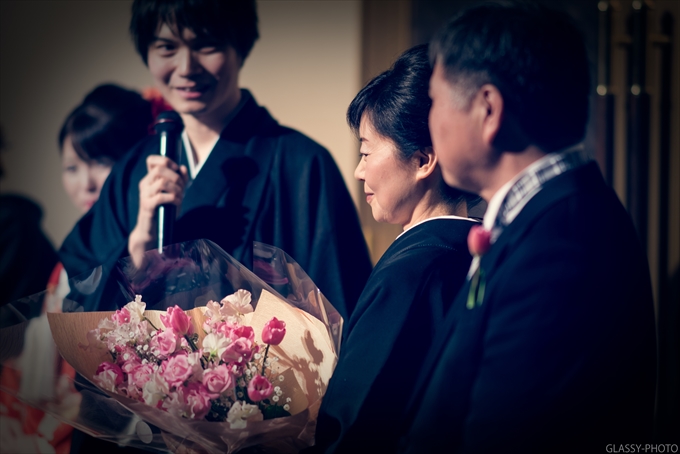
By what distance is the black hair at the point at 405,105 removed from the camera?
0.85 meters

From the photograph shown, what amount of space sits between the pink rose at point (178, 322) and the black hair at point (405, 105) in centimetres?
40

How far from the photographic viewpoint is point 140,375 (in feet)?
2.57

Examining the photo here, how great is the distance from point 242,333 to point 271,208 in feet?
1.48

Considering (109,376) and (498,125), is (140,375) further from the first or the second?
(498,125)

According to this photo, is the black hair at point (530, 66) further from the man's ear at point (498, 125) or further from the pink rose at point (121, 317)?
the pink rose at point (121, 317)

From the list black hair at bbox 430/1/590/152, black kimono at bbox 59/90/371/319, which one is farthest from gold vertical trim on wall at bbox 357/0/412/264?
black hair at bbox 430/1/590/152

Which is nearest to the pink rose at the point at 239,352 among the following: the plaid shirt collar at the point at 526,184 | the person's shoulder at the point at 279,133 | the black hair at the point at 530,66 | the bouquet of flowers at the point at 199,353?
the bouquet of flowers at the point at 199,353

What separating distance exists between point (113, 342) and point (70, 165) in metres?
0.81

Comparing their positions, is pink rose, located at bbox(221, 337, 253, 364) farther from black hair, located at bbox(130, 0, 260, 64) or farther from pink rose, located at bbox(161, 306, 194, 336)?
black hair, located at bbox(130, 0, 260, 64)

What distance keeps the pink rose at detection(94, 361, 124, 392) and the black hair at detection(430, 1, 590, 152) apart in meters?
0.59

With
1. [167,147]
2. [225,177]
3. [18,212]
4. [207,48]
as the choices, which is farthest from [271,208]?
[18,212]

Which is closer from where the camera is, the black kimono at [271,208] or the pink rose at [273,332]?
the pink rose at [273,332]

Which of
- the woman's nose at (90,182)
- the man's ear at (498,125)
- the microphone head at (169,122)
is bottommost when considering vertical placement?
the woman's nose at (90,182)

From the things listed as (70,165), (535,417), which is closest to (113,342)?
(535,417)
